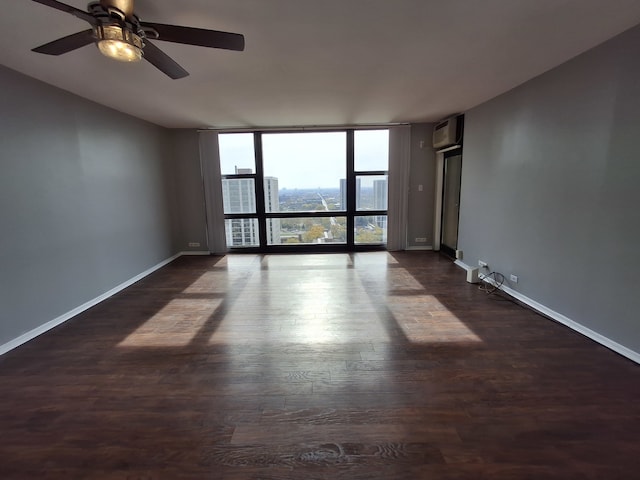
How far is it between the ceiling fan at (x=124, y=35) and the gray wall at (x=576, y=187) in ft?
9.10

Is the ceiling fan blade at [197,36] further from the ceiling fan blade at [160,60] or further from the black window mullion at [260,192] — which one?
the black window mullion at [260,192]

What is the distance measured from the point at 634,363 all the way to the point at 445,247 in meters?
3.43

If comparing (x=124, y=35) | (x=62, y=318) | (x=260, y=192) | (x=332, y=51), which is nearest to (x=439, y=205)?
(x=260, y=192)

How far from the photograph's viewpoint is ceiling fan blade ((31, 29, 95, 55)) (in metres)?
1.69

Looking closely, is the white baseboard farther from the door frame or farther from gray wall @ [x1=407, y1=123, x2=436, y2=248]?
gray wall @ [x1=407, y1=123, x2=436, y2=248]

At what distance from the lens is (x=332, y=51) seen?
234cm

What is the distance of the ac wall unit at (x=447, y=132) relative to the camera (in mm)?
4656

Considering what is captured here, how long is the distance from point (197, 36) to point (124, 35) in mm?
375

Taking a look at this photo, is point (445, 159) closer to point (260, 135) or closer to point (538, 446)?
point (260, 135)

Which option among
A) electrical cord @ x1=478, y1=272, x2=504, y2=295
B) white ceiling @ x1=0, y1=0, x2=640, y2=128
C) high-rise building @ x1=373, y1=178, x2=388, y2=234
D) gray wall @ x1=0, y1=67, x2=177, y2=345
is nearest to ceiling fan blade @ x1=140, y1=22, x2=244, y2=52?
white ceiling @ x1=0, y1=0, x2=640, y2=128

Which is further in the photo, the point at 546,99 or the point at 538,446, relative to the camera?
the point at 546,99

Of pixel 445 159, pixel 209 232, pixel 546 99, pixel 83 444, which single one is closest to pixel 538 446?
pixel 83 444

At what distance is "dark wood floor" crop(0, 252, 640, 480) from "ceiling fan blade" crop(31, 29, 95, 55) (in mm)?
2191

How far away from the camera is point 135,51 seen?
1688mm
